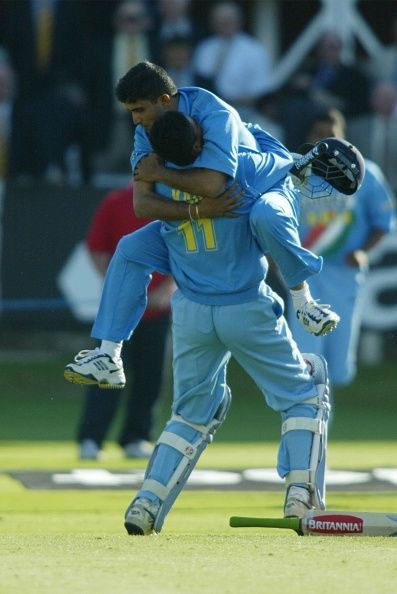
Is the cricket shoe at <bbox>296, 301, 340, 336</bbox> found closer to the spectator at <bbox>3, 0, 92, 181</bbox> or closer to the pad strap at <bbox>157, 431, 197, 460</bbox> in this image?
the pad strap at <bbox>157, 431, 197, 460</bbox>

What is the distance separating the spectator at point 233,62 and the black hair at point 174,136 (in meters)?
9.25

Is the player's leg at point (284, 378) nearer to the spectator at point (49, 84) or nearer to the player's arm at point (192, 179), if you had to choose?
the player's arm at point (192, 179)

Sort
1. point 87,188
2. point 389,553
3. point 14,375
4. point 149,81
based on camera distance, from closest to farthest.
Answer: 1. point 389,553
2. point 149,81
3. point 87,188
4. point 14,375

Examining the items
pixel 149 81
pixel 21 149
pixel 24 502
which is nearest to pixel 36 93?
pixel 21 149

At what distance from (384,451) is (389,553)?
5547 millimetres

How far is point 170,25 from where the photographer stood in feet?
52.7

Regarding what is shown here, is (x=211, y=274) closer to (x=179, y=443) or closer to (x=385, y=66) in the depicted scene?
(x=179, y=443)

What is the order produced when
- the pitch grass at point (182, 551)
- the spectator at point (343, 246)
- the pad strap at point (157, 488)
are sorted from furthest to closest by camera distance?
the spectator at point (343, 246)
the pad strap at point (157, 488)
the pitch grass at point (182, 551)

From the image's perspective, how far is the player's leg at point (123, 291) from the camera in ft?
24.1

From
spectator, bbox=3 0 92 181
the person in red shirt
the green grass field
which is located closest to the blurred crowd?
spectator, bbox=3 0 92 181

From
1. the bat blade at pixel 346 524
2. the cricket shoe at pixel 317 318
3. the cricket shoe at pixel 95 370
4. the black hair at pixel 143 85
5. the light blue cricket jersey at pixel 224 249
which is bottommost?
the bat blade at pixel 346 524

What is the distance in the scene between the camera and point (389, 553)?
6.49 m

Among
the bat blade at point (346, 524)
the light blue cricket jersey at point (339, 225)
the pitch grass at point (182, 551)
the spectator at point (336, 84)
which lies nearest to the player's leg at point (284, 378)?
the bat blade at point (346, 524)

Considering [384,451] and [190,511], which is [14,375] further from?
[190,511]
